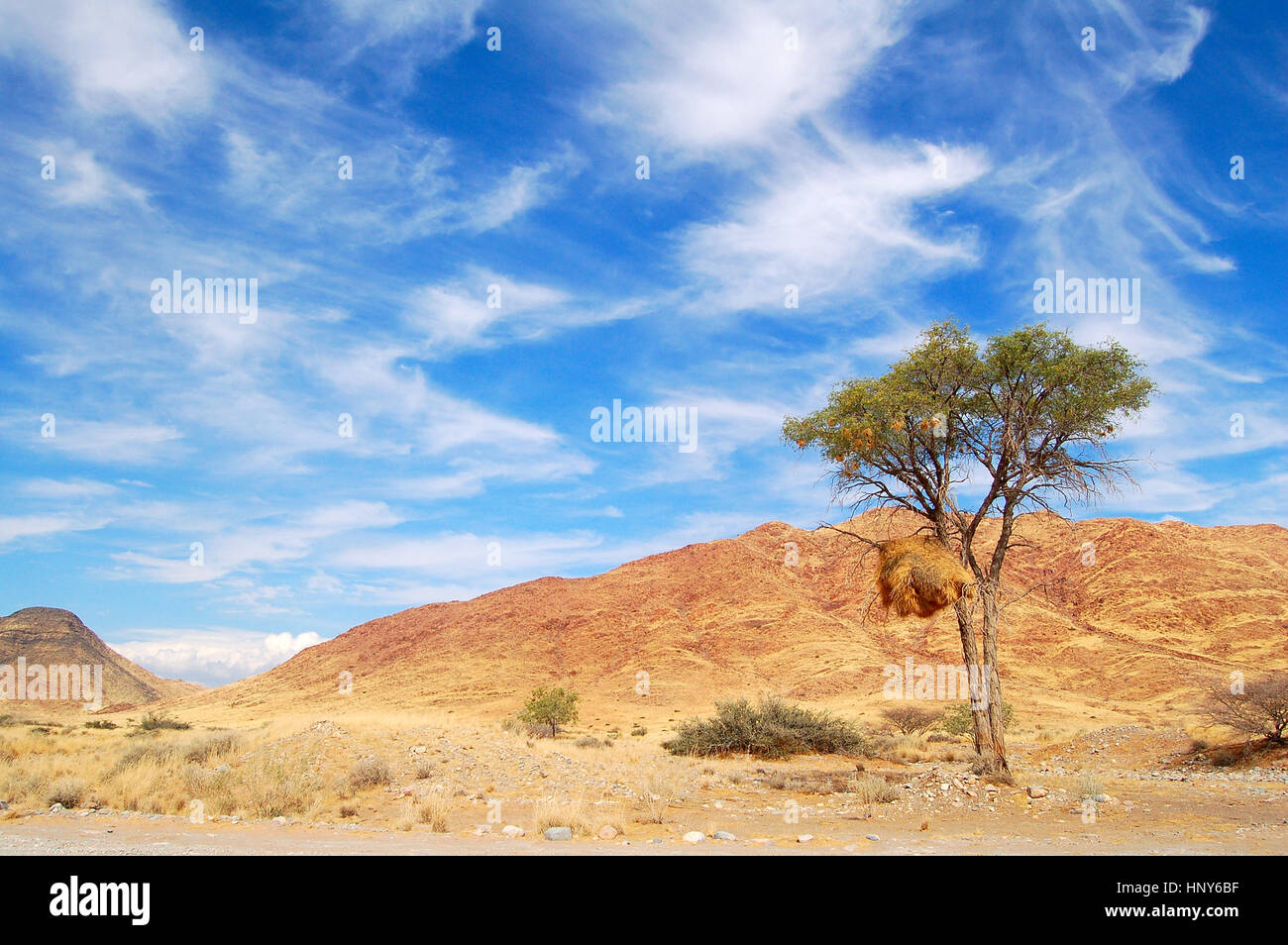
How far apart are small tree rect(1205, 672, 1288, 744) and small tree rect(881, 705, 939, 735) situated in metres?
16.3

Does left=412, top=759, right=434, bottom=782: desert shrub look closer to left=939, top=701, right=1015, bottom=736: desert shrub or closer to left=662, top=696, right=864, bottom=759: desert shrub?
left=662, top=696, right=864, bottom=759: desert shrub

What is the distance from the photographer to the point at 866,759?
25.3 meters

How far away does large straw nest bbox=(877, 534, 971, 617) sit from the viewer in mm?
16422

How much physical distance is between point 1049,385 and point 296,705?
7016 centimetres

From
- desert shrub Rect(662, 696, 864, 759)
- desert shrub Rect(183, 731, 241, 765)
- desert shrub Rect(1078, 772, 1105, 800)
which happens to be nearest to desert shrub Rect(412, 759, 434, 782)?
desert shrub Rect(183, 731, 241, 765)

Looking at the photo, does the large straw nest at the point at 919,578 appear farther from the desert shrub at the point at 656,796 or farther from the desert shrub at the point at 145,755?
the desert shrub at the point at 145,755

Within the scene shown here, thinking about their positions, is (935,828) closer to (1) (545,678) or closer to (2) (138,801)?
(2) (138,801)

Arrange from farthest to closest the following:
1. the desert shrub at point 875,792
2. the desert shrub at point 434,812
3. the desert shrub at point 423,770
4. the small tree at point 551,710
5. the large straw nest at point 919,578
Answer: the small tree at point 551,710 < the desert shrub at point 423,770 < the large straw nest at point 919,578 < the desert shrub at point 875,792 < the desert shrub at point 434,812

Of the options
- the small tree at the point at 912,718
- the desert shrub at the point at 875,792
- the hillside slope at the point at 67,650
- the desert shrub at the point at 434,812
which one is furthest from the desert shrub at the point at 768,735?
the hillside slope at the point at 67,650

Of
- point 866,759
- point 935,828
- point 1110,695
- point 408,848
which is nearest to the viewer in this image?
point 408,848

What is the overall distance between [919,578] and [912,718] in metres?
24.3

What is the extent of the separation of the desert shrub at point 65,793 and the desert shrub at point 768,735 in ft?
58.4

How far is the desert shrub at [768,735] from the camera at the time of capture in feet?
87.5
